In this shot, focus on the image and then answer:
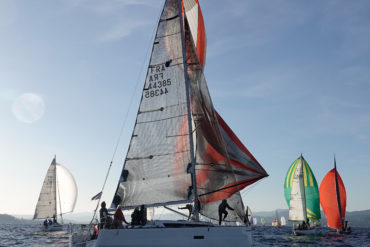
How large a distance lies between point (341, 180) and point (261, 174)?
37233 millimetres

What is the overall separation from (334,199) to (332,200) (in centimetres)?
29

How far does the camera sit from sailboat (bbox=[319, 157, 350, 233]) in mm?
47750

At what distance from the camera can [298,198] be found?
4944 centimetres

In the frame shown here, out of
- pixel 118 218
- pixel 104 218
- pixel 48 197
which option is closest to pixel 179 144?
pixel 118 218

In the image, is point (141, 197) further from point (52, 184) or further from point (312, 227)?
point (52, 184)

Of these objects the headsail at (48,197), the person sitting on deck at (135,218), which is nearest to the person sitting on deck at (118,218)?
the person sitting on deck at (135,218)

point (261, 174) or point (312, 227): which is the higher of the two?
point (261, 174)

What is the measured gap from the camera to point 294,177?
50094 millimetres

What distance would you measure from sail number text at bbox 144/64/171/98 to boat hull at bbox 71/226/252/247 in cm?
701

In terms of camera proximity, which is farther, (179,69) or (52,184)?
(52,184)

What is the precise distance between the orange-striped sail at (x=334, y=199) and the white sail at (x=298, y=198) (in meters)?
2.69

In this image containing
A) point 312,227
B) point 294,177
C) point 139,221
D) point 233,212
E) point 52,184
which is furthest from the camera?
point 52,184

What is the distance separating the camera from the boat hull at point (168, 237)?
1273 centimetres

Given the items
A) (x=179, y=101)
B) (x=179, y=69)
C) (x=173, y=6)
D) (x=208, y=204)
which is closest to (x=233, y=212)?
(x=208, y=204)
